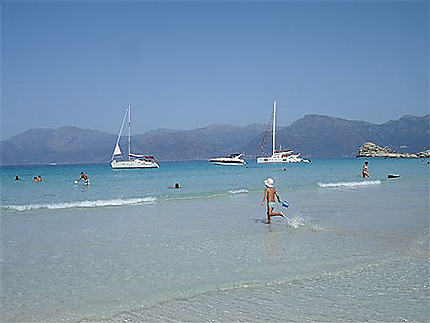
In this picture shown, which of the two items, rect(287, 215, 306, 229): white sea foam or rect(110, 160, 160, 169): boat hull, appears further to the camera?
rect(110, 160, 160, 169): boat hull

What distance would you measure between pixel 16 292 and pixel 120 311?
8.04 feet

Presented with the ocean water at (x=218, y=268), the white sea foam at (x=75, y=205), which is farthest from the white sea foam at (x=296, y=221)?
the white sea foam at (x=75, y=205)

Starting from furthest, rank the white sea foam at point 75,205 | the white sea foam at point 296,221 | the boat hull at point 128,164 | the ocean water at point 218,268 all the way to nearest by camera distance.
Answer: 1. the boat hull at point 128,164
2. the white sea foam at point 75,205
3. the white sea foam at point 296,221
4. the ocean water at point 218,268

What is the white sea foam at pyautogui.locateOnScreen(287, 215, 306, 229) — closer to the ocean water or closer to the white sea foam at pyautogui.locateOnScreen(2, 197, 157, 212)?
the ocean water

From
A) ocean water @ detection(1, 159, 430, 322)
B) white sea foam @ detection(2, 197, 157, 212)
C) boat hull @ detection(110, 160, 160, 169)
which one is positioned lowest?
white sea foam @ detection(2, 197, 157, 212)

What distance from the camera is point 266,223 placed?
1551cm

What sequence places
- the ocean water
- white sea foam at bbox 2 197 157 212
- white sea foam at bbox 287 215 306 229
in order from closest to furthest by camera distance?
the ocean water, white sea foam at bbox 287 215 306 229, white sea foam at bbox 2 197 157 212

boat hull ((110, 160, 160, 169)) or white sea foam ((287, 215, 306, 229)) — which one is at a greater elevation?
boat hull ((110, 160, 160, 169))

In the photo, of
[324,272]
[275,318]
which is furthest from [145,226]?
[275,318]

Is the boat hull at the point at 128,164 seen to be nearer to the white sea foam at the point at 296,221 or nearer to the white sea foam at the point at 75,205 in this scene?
the white sea foam at the point at 75,205

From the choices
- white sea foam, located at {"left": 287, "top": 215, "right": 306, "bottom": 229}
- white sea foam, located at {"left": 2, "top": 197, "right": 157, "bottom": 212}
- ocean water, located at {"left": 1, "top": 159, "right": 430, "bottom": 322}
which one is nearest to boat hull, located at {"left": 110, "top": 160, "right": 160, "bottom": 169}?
white sea foam, located at {"left": 2, "top": 197, "right": 157, "bottom": 212}

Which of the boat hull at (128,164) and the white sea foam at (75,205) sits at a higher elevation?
the boat hull at (128,164)

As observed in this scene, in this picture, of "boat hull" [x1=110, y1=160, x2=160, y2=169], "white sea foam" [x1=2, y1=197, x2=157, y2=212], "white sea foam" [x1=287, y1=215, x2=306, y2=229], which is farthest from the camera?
"boat hull" [x1=110, y1=160, x2=160, y2=169]

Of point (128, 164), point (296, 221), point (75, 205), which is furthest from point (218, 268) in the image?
point (128, 164)
